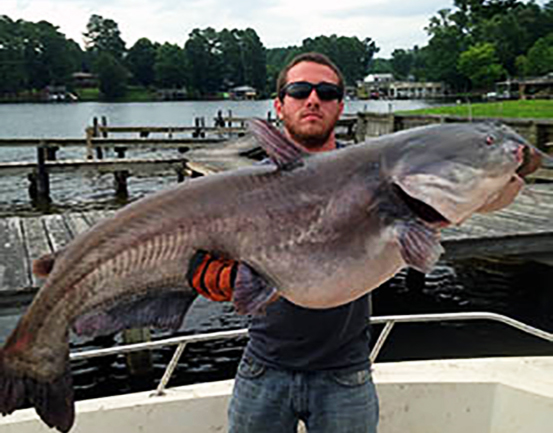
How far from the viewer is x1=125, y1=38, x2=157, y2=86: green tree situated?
15212cm

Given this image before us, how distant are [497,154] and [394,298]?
9502mm

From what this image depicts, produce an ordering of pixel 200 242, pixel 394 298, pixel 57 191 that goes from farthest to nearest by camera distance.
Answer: pixel 57 191 → pixel 394 298 → pixel 200 242

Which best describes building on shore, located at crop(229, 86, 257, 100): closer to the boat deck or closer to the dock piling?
the dock piling

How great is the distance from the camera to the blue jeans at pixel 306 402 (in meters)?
2.73

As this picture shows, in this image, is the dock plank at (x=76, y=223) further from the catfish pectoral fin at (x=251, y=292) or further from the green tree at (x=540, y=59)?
the green tree at (x=540, y=59)

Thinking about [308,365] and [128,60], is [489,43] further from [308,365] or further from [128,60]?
[308,365]

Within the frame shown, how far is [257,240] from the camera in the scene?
2.27 m

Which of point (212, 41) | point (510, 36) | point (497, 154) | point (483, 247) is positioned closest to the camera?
point (497, 154)

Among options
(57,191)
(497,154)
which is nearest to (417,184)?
(497,154)

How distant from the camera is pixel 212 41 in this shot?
15938cm

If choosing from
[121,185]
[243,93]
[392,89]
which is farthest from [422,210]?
[392,89]

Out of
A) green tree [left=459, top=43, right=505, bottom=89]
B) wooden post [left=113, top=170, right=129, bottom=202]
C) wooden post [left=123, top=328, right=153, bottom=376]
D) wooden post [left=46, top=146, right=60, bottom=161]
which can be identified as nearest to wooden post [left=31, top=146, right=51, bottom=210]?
wooden post [left=113, top=170, right=129, bottom=202]

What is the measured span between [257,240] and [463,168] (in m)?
0.82

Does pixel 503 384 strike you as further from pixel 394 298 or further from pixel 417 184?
pixel 394 298
